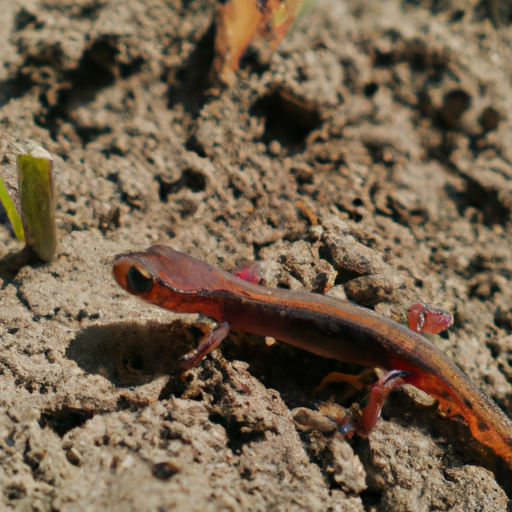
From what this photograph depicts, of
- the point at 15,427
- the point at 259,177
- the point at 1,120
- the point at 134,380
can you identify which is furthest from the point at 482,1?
the point at 15,427

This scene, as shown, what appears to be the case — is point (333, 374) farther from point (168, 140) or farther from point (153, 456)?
point (168, 140)

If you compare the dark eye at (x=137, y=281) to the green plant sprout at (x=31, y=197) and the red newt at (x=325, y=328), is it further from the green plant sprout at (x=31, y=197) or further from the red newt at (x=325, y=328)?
the green plant sprout at (x=31, y=197)

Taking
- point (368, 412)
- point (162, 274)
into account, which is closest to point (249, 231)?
point (162, 274)

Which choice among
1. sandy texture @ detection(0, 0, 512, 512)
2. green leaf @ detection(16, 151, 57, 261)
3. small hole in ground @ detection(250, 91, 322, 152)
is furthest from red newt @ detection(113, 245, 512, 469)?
small hole in ground @ detection(250, 91, 322, 152)

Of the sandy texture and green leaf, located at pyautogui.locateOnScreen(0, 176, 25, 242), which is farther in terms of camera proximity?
green leaf, located at pyautogui.locateOnScreen(0, 176, 25, 242)

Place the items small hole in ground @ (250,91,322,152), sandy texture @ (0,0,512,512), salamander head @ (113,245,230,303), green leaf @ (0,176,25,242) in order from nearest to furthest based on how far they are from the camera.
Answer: sandy texture @ (0,0,512,512) < salamander head @ (113,245,230,303) < green leaf @ (0,176,25,242) < small hole in ground @ (250,91,322,152)

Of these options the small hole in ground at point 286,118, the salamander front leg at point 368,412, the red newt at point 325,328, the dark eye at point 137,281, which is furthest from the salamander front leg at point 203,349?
the small hole in ground at point 286,118

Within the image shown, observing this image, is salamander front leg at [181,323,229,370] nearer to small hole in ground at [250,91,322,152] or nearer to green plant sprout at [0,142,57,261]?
green plant sprout at [0,142,57,261]
